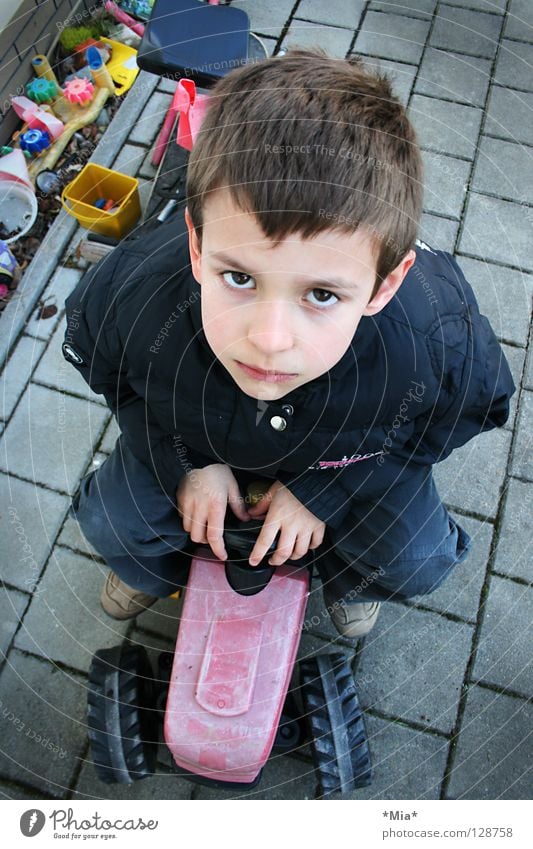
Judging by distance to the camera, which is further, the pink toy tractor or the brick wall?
the brick wall

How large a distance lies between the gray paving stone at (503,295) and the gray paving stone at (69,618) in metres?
0.84

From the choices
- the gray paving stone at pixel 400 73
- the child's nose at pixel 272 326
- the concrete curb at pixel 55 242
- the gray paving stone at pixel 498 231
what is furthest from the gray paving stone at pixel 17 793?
the gray paving stone at pixel 400 73

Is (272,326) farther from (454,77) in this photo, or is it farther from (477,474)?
(454,77)

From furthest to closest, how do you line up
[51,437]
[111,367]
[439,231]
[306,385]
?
[439,231] < [51,437] < [111,367] < [306,385]

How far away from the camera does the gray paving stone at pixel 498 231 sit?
55.4 inches

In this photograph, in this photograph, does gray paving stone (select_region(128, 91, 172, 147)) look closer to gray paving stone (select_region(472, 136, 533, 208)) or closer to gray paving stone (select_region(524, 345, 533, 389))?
gray paving stone (select_region(472, 136, 533, 208))

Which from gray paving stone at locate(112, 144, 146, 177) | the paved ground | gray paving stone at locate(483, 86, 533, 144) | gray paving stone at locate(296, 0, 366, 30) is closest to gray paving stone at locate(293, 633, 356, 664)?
the paved ground

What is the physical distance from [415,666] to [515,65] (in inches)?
50.4

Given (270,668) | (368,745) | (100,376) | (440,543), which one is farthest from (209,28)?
(368,745)

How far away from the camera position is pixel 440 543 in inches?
37.0

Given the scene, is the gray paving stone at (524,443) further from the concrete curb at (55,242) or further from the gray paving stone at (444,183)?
the concrete curb at (55,242)

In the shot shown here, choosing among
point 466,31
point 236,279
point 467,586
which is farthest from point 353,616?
point 466,31

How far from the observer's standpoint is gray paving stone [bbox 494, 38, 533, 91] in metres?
1.56

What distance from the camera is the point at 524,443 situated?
4.16 ft
